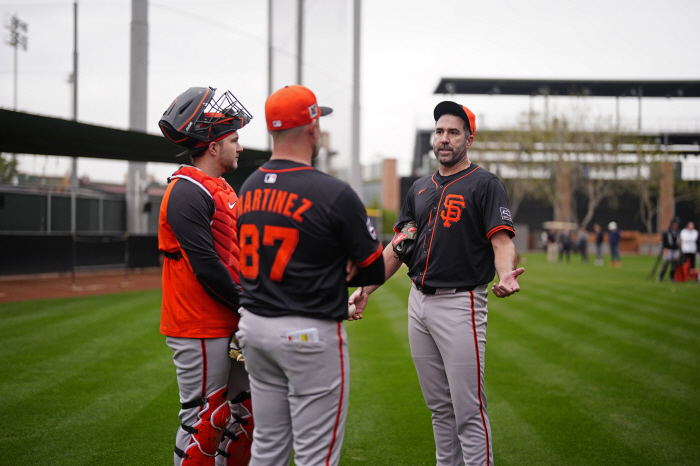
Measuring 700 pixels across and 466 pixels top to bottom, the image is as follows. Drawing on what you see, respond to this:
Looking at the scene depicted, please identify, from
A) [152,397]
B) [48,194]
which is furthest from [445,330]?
[48,194]

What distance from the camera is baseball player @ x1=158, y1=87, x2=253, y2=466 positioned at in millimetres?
2562

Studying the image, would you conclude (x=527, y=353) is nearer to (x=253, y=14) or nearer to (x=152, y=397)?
(x=152, y=397)

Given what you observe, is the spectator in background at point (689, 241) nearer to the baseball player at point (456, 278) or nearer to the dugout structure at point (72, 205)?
the dugout structure at point (72, 205)

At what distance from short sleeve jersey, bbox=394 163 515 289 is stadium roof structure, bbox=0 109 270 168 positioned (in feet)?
21.0

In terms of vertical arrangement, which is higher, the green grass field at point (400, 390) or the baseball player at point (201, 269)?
the baseball player at point (201, 269)

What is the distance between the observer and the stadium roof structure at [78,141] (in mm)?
7649

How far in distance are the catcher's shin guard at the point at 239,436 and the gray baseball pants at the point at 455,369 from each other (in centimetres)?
108

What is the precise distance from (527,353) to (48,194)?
15191mm

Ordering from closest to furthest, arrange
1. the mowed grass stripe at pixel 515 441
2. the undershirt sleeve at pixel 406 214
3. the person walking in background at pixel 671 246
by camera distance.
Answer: the undershirt sleeve at pixel 406 214 < the mowed grass stripe at pixel 515 441 < the person walking in background at pixel 671 246

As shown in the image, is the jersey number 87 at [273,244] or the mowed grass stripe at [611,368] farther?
the mowed grass stripe at [611,368]

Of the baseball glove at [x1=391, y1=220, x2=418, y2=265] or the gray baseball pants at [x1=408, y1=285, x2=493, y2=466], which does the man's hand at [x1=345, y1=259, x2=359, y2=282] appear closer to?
the gray baseball pants at [x1=408, y1=285, x2=493, y2=466]

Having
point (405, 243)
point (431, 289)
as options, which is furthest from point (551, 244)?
point (431, 289)

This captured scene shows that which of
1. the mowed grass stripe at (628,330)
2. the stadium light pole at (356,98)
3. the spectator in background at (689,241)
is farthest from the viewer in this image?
the spectator in background at (689,241)

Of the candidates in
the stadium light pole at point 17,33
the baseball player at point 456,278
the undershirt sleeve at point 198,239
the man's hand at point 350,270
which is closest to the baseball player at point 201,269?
the undershirt sleeve at point 198,239
